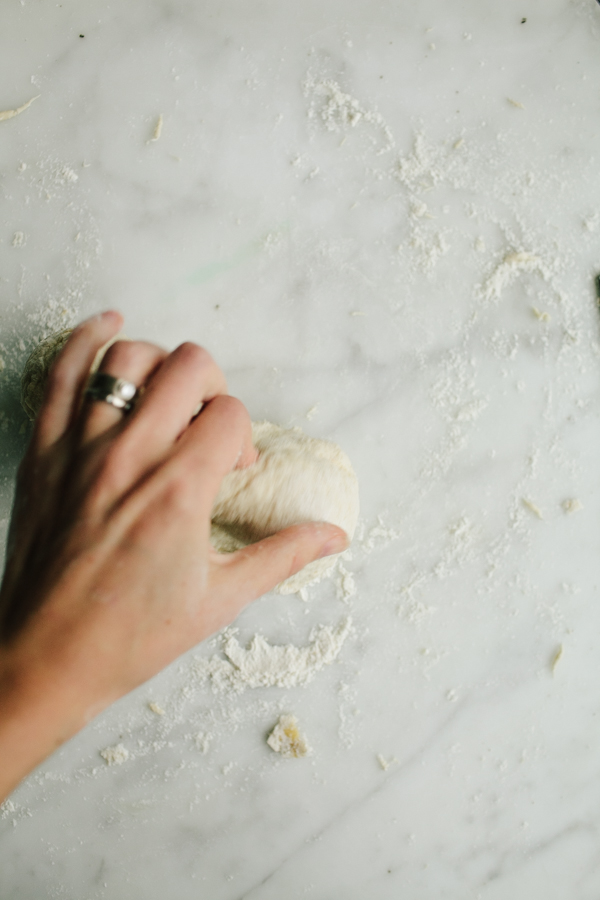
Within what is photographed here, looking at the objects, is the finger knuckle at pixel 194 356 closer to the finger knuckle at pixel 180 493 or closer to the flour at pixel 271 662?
the finger knuckle at pixel 180 493

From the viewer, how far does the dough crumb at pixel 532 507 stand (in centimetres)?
100

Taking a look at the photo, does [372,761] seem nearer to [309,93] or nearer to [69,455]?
[69,455]

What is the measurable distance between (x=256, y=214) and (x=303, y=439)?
0.40m

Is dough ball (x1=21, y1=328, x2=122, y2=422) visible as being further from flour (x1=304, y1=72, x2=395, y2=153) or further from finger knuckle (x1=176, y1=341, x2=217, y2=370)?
flour (x1=304, y1=72, x2=395, y2=153)

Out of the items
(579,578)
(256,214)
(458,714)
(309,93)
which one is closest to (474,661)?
(458,714)

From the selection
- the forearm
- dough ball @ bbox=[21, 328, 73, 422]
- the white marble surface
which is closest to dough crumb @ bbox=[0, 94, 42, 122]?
the white marble surface

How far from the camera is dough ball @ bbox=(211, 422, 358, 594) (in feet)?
2.75

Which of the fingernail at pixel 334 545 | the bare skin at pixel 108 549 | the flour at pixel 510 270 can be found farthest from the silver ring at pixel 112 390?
the flour at pixel 510 270

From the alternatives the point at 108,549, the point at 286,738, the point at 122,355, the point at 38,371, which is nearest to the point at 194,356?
the point at 122,355

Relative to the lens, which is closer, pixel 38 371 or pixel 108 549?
pixel 108 549

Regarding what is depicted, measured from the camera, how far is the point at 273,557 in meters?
0.70

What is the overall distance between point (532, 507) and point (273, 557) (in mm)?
513

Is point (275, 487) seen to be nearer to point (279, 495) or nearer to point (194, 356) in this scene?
point (279, 495)

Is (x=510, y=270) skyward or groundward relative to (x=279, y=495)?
skyward
